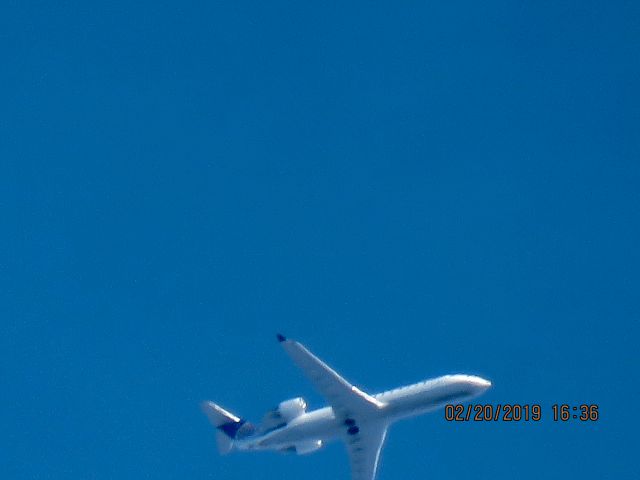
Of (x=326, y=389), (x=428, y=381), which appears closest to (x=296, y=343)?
(x=326, y=389)

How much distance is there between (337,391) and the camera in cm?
12988

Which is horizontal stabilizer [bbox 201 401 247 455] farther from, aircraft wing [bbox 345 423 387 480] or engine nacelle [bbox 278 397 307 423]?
aircraft wing [bbox 345 423 387 480]

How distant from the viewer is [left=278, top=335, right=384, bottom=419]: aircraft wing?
128m

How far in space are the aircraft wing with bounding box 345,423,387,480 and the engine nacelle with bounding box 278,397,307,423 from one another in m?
7.84

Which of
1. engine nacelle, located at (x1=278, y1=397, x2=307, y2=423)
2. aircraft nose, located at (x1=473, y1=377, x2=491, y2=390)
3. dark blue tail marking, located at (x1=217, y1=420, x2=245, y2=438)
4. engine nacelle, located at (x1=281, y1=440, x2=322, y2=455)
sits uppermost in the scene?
aircraft nose, located at (x1=473, y1=377, x2=491, y2=390)

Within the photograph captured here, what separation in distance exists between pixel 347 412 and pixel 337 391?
3.50 metres

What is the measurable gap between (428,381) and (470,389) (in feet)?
18.9

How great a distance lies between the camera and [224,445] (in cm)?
14488

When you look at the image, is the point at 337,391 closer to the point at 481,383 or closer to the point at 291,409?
the point at 291,409

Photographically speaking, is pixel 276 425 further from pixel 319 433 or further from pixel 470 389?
pixel 470 389

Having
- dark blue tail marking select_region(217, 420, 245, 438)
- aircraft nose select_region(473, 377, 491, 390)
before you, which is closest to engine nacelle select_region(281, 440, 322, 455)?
dark blue tail marking select_region(217, 420, 245, 438)

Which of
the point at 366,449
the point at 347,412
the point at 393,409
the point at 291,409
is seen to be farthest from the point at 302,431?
the point at 393,409

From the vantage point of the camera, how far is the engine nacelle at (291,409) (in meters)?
132

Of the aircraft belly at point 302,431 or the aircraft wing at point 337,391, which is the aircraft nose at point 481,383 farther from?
the aircraft belly at point 302,431
